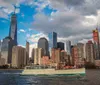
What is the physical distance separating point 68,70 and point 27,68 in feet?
95.1

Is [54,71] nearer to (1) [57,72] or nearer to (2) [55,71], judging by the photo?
(2) [55,71]

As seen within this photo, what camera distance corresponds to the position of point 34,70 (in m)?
140

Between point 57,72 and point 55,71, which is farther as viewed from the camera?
point 57,72

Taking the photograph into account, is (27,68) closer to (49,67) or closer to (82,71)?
(49,67)

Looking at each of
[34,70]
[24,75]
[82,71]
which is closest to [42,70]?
[34,70]

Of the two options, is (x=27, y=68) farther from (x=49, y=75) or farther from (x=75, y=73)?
(x=75, y=73)

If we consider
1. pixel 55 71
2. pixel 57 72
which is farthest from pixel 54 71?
pixel 57 72

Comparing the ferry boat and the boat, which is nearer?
the boat

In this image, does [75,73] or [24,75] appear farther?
[24,75]

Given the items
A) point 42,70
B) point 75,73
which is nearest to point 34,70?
point 42,70

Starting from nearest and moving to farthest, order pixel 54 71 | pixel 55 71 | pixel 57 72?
pixel 55 71
pixel 54 71
pixel 57 72

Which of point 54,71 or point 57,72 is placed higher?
point 54,71

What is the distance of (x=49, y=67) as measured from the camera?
14212cm

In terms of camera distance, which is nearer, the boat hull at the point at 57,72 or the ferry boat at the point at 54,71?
the boat hull at the point at 57,72
